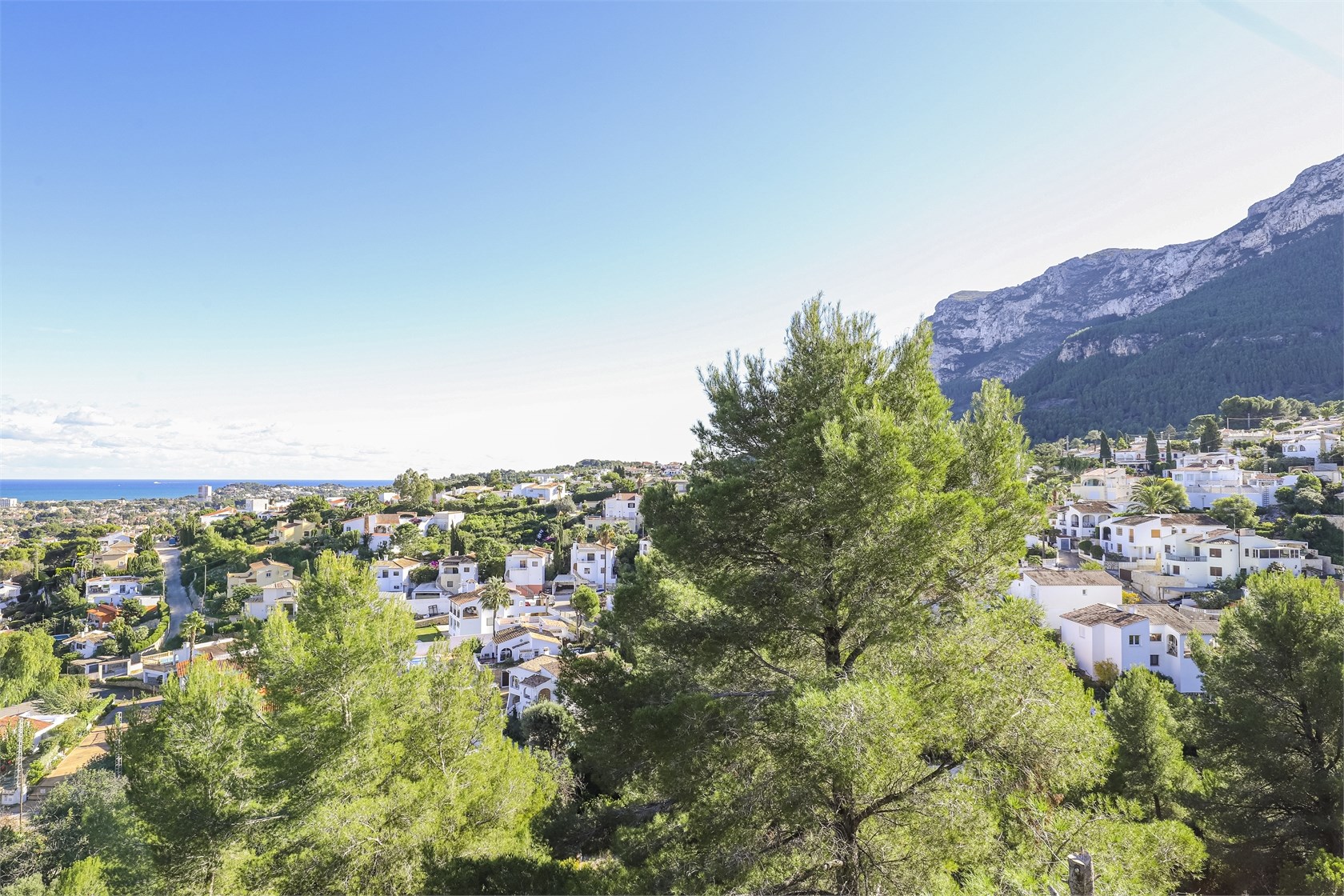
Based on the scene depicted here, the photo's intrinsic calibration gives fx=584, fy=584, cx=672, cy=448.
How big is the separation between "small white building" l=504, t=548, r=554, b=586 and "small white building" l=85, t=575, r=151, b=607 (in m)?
31.2

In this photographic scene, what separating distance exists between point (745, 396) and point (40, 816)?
28.5m

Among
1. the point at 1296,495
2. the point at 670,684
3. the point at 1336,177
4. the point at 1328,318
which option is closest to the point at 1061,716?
the point at 670,684

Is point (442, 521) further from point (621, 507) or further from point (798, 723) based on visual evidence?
point (798, 723)

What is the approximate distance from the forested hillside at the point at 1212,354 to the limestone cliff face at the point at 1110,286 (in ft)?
20.5

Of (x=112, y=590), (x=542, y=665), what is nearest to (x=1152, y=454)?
(x=542, y=665)

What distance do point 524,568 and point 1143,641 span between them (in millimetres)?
39150

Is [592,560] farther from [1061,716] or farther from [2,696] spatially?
[1061,716]

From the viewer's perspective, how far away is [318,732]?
7938 millimetres

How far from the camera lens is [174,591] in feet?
182

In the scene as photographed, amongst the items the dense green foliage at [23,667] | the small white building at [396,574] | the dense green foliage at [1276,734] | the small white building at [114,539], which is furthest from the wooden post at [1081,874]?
the small white building at [114,539]

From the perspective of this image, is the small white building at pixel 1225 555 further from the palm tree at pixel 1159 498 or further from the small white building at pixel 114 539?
the small white building at pixel 114 539

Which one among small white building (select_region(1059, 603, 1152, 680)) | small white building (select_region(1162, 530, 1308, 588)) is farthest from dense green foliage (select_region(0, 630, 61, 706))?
small white building (select_region(1162, 530, 1308, 588))

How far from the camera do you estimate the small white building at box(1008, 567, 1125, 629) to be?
26.5 metres

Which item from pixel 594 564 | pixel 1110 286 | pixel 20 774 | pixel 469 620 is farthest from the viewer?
pixel 1110 286
